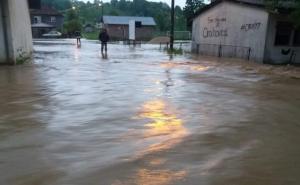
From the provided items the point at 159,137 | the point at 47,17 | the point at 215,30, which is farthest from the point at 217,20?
the point at 47,17

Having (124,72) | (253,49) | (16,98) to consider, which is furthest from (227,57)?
(16,98)

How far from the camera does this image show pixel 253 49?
23.0m

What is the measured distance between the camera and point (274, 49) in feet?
71.8

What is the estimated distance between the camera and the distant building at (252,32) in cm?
2153

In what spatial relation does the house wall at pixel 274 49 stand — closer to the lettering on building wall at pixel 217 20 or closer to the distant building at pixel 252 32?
the distant building at pixel 252 32

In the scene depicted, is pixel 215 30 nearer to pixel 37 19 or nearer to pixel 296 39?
pixel 296 39

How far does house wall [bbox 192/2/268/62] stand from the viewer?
22219 mm

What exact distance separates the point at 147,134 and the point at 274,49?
56.6 feet

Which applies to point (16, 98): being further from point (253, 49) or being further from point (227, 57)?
point (227, 57)

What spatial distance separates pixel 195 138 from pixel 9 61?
1316 cm

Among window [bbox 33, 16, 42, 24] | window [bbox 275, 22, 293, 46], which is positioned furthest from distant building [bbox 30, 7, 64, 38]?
window [bbox 275, 22, 293, 46]

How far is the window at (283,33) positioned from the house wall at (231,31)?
3.01 feet

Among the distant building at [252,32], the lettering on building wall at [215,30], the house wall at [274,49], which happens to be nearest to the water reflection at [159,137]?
the distant building at [252,32]

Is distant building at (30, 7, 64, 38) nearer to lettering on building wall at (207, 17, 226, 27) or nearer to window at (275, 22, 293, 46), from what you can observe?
lettering on building wall at (207, 17, 226, 27)
